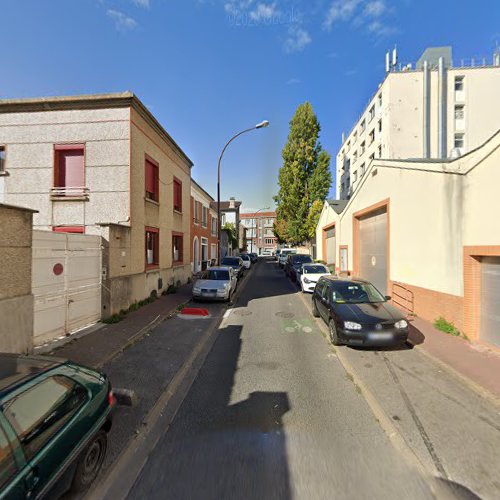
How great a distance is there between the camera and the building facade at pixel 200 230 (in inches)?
784

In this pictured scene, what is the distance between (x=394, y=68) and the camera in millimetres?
26219

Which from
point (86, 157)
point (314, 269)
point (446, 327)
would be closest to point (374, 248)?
point (314, 269)

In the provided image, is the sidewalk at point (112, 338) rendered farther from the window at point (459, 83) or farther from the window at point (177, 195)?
the window at point (459, 83)

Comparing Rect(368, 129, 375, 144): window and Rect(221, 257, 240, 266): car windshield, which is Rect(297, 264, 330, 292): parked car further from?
Rect(368, 129, 375, 144): window

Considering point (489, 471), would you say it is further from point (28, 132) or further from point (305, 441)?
point (28, 132)

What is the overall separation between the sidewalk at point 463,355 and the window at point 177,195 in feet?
40.2

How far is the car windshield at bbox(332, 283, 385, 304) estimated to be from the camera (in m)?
7.13

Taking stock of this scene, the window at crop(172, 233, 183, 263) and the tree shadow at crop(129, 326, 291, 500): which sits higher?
the window at crop(172, 233, 183, 263)

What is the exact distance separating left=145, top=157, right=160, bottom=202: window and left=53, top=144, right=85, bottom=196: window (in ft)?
7.68

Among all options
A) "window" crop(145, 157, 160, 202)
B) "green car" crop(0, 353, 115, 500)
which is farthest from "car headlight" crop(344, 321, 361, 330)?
"window" crop(145, 157, 160, 202)

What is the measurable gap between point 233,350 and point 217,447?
10.1 ft

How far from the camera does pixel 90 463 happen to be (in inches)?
106

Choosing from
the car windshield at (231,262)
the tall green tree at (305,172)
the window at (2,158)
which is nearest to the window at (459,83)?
the tall green tree at (305,172)

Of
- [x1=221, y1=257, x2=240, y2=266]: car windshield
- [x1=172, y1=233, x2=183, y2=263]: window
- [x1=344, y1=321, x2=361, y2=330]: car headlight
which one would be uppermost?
[x1=172, y1=233, x2=183, y2=263]: window
